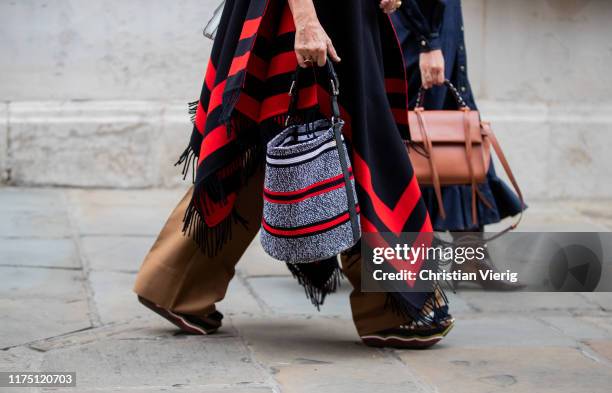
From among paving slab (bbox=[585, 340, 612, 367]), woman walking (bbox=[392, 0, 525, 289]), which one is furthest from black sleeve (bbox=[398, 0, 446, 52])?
paving slab (bbox=[585, 340, 612, 367])

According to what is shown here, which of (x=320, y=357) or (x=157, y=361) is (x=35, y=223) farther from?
(x=320, y=357)

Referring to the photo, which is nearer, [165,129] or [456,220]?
[456,220]

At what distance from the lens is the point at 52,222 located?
5160 mm

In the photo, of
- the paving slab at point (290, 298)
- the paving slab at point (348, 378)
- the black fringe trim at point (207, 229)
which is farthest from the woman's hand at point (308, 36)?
the paving slab at point (290, 298)

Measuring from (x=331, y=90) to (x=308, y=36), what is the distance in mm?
160

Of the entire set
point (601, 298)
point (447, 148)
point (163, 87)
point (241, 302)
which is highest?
point (447, 148)

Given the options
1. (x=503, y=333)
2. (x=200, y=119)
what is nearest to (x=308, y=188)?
(x=200, y=119)

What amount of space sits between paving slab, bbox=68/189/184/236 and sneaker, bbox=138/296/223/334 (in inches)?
68.1

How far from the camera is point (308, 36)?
9.40 ft

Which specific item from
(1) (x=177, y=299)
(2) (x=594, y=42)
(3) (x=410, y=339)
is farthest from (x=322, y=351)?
(2) (x=594, y=42)

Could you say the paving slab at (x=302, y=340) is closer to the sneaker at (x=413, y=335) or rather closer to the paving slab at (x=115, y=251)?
the sneaker at (x=413, y=335)

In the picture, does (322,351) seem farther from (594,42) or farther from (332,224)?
(594,42)

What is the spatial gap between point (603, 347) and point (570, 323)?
378 millimetres

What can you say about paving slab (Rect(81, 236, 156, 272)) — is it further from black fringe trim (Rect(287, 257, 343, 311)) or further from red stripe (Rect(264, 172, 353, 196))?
red stripe (Rect(264, 172, 353, 196))
